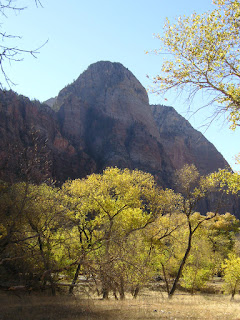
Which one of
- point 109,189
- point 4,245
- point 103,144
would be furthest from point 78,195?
point 103,144

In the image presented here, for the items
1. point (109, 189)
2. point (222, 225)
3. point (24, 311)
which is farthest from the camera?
point (222, 225)

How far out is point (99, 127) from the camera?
360 feet

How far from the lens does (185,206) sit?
60.2ft

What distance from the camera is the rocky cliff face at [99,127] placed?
84.7m

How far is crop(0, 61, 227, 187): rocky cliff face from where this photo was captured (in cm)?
8469

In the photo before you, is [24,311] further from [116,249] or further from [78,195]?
[78,195]

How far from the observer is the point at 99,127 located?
109812 millimetres

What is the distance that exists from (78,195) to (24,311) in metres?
9.60

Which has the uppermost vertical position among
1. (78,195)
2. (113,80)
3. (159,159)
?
(113,80)

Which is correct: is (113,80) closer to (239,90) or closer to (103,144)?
(103,144)

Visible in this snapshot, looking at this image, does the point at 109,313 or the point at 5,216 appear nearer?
the point at 109,313

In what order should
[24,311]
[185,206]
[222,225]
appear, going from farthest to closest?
[222,225] → [185,206] → [24,311]

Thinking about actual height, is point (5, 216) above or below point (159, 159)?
below

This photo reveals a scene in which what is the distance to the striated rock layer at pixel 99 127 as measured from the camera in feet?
278
